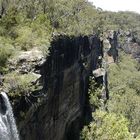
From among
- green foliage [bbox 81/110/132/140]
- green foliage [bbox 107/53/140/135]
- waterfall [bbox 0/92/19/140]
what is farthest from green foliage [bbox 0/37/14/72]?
green foliage [bbox 107/53/140/135]

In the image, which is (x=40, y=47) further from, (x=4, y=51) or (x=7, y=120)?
(x=7, y=120)

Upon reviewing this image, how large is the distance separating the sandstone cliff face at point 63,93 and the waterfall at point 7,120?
8.78ft

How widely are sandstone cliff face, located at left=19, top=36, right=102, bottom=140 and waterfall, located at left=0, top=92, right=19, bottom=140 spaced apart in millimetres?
2675

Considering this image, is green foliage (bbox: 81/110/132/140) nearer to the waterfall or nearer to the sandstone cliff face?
the sandstone cliff face

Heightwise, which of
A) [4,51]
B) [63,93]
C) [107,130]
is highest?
[4,51]

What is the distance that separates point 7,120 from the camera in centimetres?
2539

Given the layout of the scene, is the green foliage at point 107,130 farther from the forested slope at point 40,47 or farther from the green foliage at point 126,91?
the green foliage at point 126,91

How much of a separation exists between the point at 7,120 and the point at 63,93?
1534 cm

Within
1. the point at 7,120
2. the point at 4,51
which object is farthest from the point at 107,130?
the point at 7,120

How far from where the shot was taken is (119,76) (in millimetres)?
130125

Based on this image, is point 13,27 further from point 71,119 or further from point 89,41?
point 89,41

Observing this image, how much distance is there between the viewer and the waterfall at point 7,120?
79.4 ft

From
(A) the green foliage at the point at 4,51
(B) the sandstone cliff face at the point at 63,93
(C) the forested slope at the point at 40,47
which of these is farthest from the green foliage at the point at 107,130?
(A) the green foliage at the point at 4,51

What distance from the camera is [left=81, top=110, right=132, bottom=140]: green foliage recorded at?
46.2m
